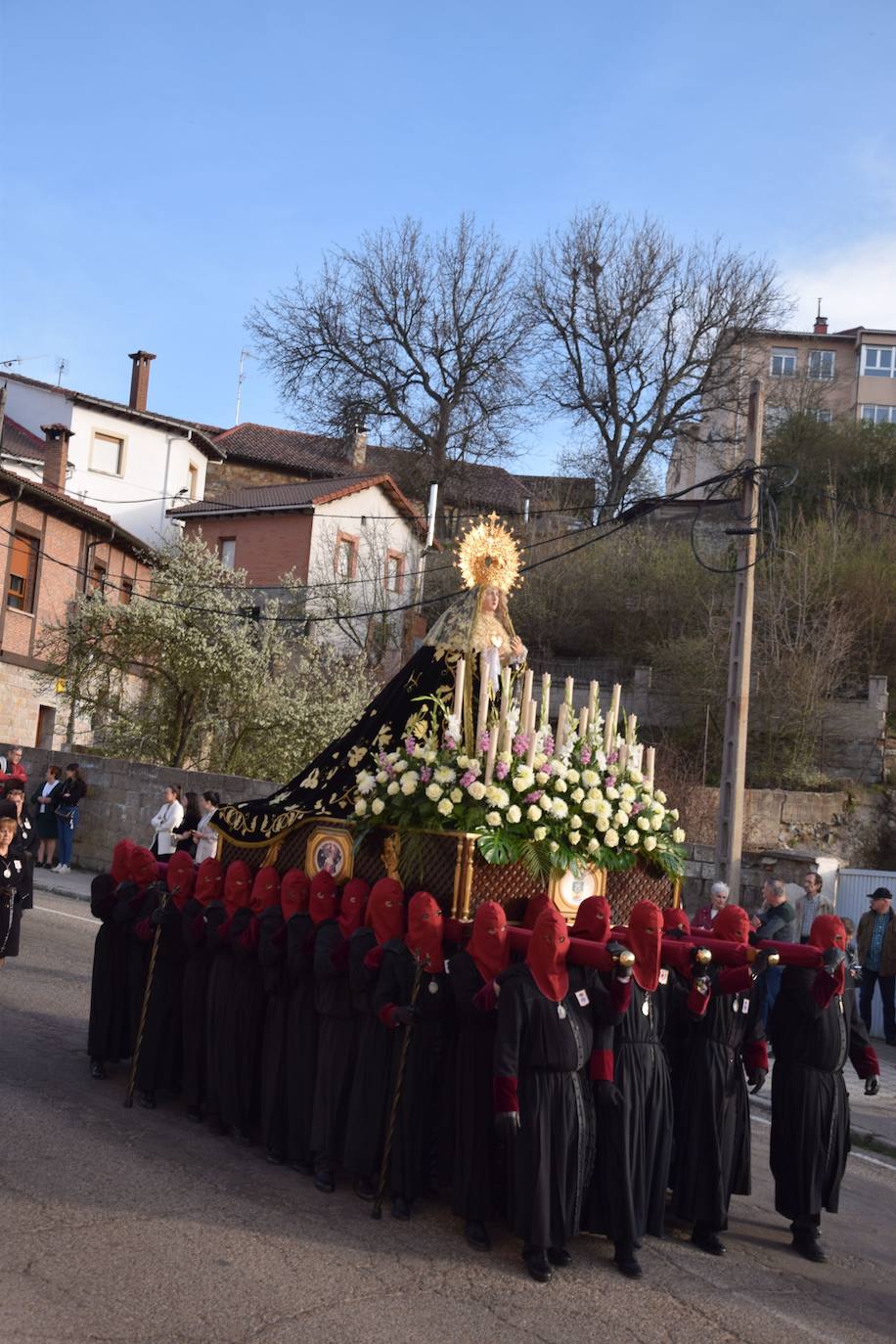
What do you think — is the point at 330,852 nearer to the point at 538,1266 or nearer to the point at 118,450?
the point at 538,1266

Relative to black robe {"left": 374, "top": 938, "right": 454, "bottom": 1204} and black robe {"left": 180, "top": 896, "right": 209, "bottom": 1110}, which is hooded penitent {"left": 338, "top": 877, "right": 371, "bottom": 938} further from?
black robe {"left": 180, "top": 896, "right": 209, "bottom": 1110}

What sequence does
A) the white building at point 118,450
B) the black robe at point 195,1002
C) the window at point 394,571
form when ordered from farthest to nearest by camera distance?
the white building at point 118,450 < the window at point 394,571 < the black robe at point 195,1002

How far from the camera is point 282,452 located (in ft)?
157

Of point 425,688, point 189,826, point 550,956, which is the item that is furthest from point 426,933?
point 189,826

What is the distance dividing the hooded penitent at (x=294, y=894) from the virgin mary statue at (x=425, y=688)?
472 mm

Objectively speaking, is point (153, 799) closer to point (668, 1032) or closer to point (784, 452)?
point (668, 1032)

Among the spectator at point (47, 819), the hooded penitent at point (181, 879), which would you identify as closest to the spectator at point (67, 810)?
the spectator at point (47, 819)

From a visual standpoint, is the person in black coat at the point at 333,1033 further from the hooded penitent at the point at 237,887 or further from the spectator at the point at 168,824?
the spectator at the point at 168,824

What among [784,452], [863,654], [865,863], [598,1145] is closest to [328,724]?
Answer: [865,863]

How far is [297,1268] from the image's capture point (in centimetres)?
552

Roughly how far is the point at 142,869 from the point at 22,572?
23.8m

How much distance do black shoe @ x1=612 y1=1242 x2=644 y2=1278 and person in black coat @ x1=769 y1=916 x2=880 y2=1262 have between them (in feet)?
3.45

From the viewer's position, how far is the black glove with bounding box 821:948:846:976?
652 cm

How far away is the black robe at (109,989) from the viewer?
865 cm
